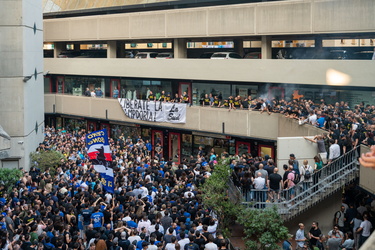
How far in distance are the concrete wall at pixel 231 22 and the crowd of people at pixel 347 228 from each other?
29.4ft

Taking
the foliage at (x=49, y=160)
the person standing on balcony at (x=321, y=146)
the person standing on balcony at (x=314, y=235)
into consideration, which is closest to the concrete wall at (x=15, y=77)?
the foliage at (x=49, y=160)

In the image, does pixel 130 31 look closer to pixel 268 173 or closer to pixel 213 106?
pixel 213 106

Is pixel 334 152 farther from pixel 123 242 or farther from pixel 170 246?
pixel 123 242

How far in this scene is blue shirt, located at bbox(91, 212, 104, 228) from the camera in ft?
57.1

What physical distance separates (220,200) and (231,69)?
1438 centimetres

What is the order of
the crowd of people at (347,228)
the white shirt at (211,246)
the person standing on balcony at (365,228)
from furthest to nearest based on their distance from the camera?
the person standing on balcony at (365,228), the crowd of people at (347,228), the white shirt at (211,246)

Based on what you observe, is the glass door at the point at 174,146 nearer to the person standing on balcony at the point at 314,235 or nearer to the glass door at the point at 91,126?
the glass door at the point at 91,126

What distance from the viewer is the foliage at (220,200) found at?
1973 cm

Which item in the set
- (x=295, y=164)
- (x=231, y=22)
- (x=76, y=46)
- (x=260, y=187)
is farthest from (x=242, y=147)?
(x=76, y=46)

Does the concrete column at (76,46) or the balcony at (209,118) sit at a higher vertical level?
the concrete column at (76,46)

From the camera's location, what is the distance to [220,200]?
20.0m

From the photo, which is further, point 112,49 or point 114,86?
point 112,49

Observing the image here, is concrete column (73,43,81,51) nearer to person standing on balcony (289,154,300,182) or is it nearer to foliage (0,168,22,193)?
foliage (0,168,22,193)

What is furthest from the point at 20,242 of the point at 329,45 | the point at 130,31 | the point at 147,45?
the point at 147,45
